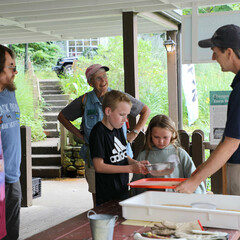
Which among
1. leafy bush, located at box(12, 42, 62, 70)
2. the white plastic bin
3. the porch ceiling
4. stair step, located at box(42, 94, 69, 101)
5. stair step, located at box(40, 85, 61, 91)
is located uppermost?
leafy bush, located at box(12, 42, 62, 70)

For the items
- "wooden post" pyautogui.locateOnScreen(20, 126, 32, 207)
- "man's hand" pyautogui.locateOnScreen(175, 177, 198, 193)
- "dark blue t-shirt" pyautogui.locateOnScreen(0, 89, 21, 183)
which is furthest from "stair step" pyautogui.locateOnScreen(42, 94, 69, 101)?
"man's hand" pyautogui.locateOnScreen(175, 177, 198, 193)

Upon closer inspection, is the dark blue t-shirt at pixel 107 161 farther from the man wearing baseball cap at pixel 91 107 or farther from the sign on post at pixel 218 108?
the sign on post at pixel 218 108

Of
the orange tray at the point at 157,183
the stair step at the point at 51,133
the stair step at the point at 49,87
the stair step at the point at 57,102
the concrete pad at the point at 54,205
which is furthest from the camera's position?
the stair step at the point at 49,87

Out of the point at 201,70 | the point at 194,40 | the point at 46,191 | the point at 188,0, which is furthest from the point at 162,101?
the point at 194,40

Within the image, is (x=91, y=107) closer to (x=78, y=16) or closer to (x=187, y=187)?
(x=187, y=187)

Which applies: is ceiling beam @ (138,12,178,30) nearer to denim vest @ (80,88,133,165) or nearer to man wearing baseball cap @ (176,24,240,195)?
denim vest @ (80,88,133,165)

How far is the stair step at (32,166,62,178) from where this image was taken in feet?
31.1

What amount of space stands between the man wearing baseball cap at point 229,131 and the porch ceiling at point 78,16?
2957 mm

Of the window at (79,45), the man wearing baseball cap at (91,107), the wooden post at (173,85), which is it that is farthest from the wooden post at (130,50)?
the window at (79,45)

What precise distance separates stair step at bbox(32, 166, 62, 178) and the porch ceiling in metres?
2.71

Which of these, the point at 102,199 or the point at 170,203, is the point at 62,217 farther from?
the point at 170,203

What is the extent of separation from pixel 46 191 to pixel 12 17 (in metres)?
2.93

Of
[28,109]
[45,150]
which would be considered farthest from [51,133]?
[45,150]

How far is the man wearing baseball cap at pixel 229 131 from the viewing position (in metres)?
2.41
